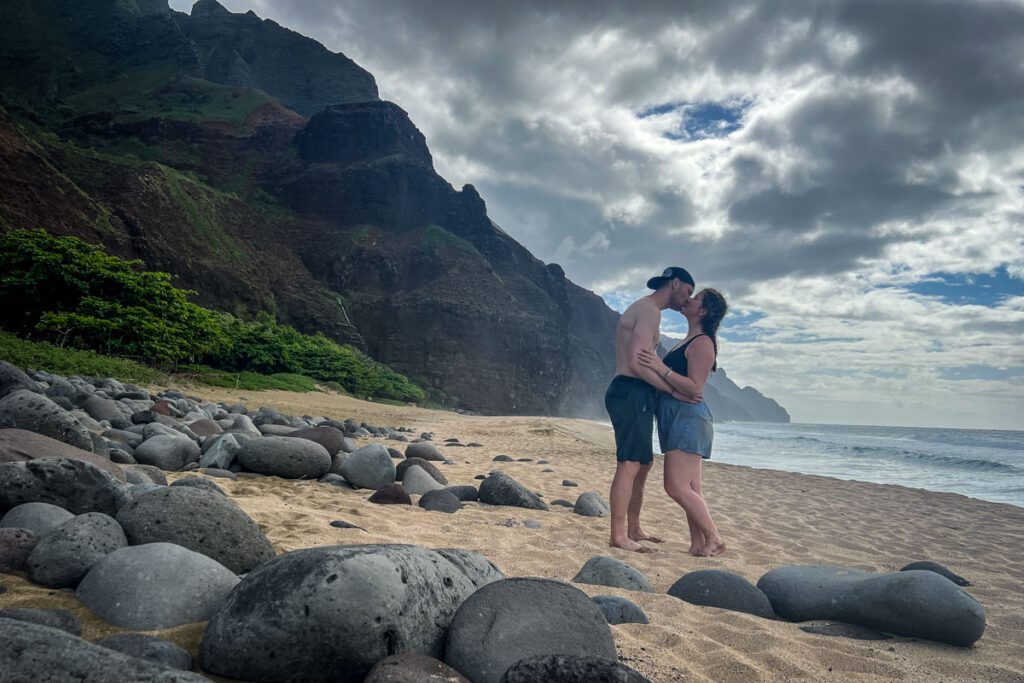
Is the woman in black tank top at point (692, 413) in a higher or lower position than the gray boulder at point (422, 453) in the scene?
higher

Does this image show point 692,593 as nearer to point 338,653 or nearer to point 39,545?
point 338,653

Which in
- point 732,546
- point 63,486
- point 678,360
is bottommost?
point 732,546

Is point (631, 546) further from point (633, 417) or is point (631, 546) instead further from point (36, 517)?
point (36, 517)

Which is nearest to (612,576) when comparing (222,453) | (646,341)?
(646,341)

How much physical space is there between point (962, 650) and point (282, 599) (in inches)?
118

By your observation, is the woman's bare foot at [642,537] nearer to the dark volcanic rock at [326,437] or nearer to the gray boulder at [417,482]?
the gray boulder at [417,482]

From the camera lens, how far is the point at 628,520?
4.77m

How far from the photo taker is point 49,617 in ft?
5.64

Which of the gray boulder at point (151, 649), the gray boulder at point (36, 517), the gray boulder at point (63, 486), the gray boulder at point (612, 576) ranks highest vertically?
the gray boulder at point (63, 486)

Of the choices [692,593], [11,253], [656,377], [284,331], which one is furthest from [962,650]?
[284,331]

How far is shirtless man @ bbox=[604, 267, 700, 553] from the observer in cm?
425

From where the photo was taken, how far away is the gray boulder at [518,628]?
1.82m

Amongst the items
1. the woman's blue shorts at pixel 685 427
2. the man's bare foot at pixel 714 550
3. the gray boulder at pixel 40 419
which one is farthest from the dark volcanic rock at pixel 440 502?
the gray boulder at pixel 40 419

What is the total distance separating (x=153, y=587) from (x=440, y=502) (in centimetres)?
296
